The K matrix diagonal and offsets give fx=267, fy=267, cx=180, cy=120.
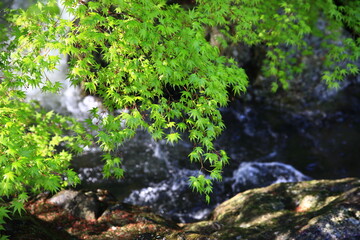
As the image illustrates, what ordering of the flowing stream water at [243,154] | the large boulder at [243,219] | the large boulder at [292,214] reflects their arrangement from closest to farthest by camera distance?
the large boulder at [292,214]
the large boulder at [243,219]
the flowing stream water at [243,154]

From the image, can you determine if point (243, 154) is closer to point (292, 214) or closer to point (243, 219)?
point (243, 219)

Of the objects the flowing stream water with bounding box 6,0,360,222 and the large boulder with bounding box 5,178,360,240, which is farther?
the flowing stream water with bounding box 6,0,360,222

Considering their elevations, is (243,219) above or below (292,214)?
above

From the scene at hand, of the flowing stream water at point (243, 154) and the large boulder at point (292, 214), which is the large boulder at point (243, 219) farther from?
the flowing stream water at point (243, 154)

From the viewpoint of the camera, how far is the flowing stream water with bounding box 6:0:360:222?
9953 mm

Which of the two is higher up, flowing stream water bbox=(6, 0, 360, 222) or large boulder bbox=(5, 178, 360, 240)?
flowing stream water bbox=(6, 0, 360, 222)

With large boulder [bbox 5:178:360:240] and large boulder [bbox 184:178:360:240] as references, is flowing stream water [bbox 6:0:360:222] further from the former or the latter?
large boulder [bbox 184:178:360:240]

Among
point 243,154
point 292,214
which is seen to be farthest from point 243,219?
point 243,154

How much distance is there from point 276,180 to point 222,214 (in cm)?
452

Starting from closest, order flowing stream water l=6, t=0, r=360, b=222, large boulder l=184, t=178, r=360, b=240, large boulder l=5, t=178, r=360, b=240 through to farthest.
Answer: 1. large boulder l=184, t=178, r=360, b=240
2. large boulder l=5, t=178, r=360, b=240
3. flowing stream water l=6, t=0, r=360, b=222

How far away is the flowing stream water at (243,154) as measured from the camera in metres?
9.95

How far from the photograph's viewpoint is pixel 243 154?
12.1m

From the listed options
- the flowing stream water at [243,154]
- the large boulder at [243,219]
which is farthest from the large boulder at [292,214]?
the flowing stream water at [243,154]

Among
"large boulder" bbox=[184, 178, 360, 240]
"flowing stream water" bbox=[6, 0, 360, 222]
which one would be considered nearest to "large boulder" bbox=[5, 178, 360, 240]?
"large boulder" bbox=[184, 178, 360, 240]
